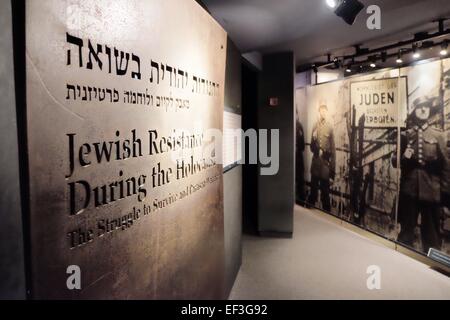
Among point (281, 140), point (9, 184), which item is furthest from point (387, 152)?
point (9, 184)

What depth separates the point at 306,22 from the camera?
358cm

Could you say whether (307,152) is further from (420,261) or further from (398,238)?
(420,261)

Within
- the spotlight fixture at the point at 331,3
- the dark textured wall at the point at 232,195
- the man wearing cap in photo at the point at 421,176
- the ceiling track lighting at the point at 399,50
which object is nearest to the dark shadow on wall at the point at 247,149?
the ceiling track lighting at the point at 399,50

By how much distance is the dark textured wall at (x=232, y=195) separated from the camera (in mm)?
3283

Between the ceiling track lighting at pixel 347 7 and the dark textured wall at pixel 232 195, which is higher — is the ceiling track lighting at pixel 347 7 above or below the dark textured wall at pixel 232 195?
above

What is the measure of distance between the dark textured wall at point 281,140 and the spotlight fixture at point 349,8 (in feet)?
8.13

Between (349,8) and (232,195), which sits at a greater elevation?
(349,8)

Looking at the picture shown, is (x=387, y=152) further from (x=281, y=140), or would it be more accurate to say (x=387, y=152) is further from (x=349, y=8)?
(x=349, y=8)

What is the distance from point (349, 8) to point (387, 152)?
8.77 ft

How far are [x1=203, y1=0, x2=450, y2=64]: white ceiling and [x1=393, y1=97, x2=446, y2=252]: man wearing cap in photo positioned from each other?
3.40ft

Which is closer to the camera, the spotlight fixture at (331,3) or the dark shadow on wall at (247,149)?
the spotlight fixture at (331,3)

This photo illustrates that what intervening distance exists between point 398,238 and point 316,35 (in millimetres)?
2933

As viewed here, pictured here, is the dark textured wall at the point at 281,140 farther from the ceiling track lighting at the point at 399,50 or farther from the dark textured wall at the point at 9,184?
the dark textured wall at the point at 9,184
